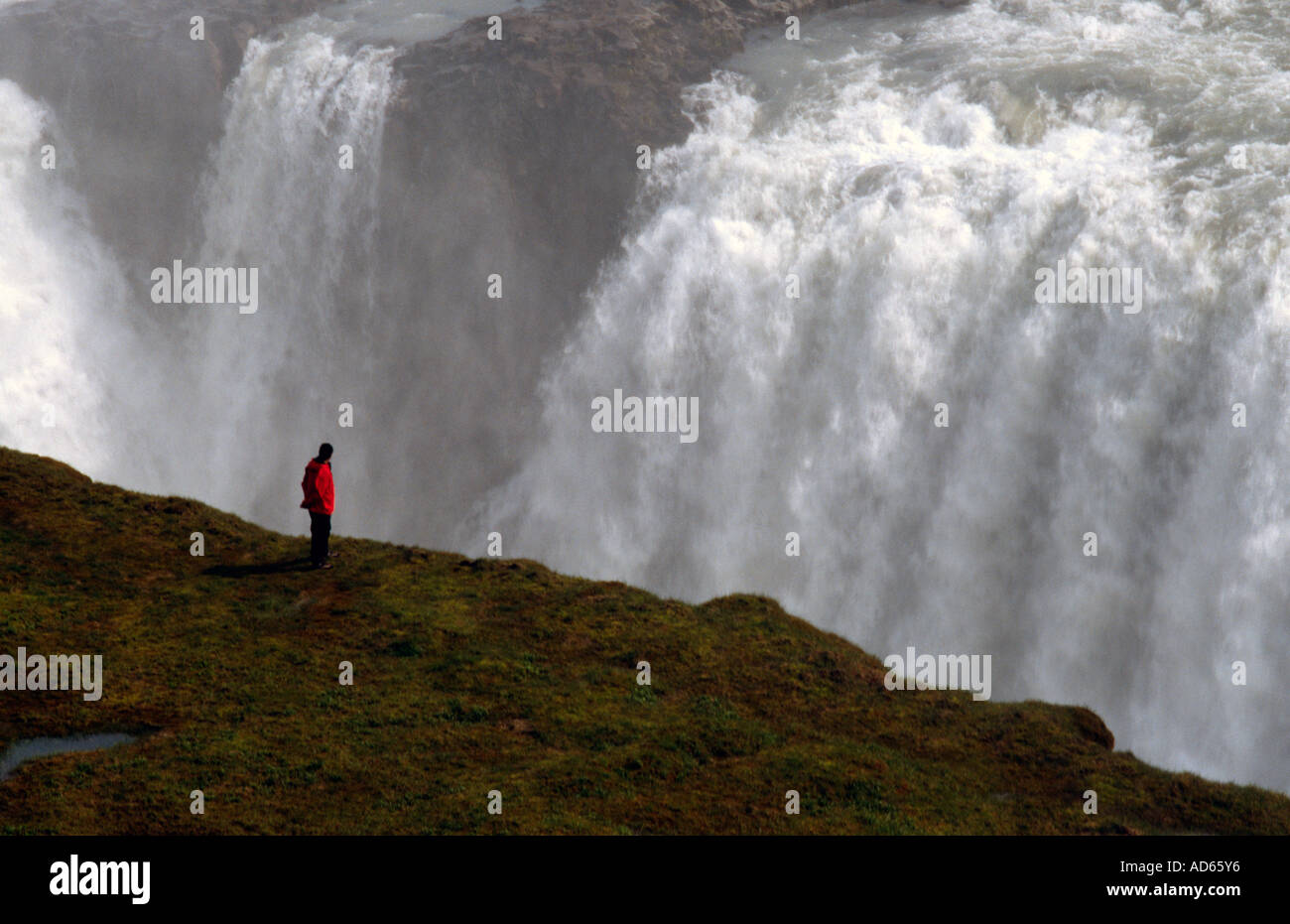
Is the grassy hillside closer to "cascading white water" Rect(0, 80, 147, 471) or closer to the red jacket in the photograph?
the red jacket

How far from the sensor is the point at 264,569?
2606 centimetres

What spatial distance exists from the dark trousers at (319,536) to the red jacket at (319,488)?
11.9 inches

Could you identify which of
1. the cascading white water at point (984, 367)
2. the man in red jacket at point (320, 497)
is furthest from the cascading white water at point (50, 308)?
the man in red jacket at point (320, 497)

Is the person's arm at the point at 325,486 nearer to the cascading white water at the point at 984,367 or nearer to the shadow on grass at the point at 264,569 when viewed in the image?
the shadow on grass at the point at 264,569

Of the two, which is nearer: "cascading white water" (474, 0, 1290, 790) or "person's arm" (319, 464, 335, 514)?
"person's arm" (319, 464, 335, 514)

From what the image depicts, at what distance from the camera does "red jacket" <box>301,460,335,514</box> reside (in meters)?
24.9

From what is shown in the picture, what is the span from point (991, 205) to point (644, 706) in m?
27.7

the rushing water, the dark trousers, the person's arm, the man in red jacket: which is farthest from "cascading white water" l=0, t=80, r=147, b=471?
the person's arm

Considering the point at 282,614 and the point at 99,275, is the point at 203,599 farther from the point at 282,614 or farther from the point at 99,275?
the point at 99,275

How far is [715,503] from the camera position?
4862 centimetres

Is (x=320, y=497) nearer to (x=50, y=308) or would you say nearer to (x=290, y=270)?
(x=290, y=270)

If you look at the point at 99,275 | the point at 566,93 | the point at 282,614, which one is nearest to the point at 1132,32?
→ the point at 566,93

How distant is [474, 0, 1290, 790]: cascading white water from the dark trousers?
70.2 feet

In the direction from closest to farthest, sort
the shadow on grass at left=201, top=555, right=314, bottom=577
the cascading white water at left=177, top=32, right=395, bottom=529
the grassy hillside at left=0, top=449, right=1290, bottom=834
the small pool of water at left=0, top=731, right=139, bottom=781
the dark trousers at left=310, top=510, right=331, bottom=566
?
the grassy hillside at left=0, top=449, right=1290, bottom=834
the small pool of water at left=0, top=731, right=139, bottom=781
the dark trousers at left=310, top=510, right=331, bottom=566
the shadow on grass at left=201, top=555, right=314, bottom=577
the cascading white water at left=177, top=32, right=395, bottom=529
